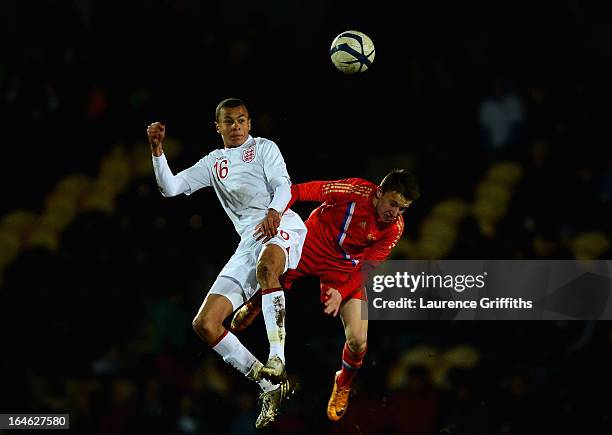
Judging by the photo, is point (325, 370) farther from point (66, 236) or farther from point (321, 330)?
point (66, 236)

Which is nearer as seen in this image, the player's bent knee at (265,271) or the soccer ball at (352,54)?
the player's bent knee at (265,271)

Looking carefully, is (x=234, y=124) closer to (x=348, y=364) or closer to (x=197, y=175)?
(x=197, y=175)

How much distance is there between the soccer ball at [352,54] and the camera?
7.66 meters

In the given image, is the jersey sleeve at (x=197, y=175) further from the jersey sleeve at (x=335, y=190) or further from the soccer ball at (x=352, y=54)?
the soccer ball at (x=352, y=54)

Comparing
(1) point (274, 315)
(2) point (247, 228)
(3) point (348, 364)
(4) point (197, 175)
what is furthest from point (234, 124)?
(3) point (348, 364)

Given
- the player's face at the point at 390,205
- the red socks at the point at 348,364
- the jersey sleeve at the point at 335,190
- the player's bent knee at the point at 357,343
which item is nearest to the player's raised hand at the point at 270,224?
the jersey sleeve at the point at 335,190

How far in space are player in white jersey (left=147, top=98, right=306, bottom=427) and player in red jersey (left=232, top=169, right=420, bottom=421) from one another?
1.12 ft

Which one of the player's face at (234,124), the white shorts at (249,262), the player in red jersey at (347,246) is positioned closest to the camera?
the white shorts at (249,262)

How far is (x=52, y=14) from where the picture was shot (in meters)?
11.4

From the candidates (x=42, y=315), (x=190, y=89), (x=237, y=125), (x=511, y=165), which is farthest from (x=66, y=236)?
(x=511, y=165)

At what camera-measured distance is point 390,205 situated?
7.15 m

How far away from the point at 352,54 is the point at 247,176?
1.36 m

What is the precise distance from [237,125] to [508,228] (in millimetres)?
3642

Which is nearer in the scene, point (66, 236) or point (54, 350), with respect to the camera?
point (54, 350)
